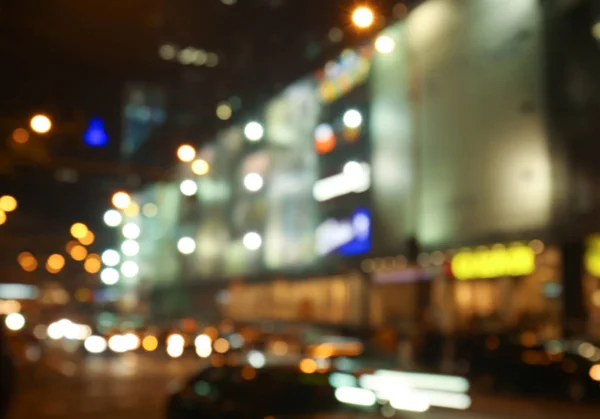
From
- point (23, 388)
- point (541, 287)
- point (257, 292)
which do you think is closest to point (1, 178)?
point (23, 388)

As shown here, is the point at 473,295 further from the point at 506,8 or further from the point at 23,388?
the point at 23,388

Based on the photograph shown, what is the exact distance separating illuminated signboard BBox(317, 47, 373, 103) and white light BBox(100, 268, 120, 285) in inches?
849

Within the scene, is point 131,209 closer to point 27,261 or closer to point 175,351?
point 175,351

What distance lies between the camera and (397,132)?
121 ft

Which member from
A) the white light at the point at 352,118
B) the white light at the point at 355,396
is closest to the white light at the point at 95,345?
the white light at the point at 352,118

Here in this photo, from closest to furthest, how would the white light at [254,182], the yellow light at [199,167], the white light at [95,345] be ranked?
the yellow light at [199,167] → the white light at [95,345] → the white light at [254,182]

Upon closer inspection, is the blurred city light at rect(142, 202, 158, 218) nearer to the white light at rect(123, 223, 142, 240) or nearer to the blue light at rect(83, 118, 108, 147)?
the white light at rect(123, 223, 142, 240)

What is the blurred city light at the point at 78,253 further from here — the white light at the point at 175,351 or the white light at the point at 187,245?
the white light at the point at 187,245

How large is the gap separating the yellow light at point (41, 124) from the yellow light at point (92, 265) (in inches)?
1418

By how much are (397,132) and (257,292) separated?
24.9m

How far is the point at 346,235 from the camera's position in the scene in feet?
143

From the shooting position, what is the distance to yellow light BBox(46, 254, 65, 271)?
42.5 metres

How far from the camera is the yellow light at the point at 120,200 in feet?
62.2

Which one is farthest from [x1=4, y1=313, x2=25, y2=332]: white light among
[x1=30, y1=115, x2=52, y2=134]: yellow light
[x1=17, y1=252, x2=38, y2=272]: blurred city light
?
[x1=30, y1=115, x2=52, y2=134]: yellow light
